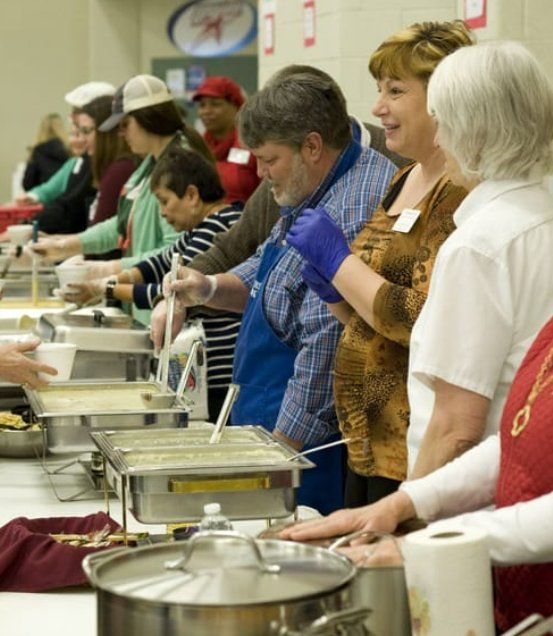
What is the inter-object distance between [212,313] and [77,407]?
107cm


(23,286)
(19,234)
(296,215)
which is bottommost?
(23,286)

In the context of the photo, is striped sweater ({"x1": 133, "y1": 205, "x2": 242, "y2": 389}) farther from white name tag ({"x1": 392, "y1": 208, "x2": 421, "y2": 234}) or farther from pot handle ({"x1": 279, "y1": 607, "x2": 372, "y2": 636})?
pot handle ({"x1": 279, "y1": 607, "x2": 372, "y2": 636})

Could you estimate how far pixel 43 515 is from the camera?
8.70 ft

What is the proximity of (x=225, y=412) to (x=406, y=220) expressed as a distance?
0.49 meters

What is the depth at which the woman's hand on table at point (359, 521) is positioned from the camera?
5.60 ft

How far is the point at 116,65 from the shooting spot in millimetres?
12406

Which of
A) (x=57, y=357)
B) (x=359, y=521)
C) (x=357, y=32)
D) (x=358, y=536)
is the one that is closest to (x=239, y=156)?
(x=357, y=32)

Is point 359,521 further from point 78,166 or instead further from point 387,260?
point 78,166

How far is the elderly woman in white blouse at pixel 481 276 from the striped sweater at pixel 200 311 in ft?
6.28

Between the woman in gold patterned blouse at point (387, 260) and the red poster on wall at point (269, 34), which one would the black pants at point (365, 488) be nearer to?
the woman in gold patterned blouse at point (387, 260)

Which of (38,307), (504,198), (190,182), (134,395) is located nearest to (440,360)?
(504,198)

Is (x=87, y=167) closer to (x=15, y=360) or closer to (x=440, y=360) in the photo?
(x=15, y=360)

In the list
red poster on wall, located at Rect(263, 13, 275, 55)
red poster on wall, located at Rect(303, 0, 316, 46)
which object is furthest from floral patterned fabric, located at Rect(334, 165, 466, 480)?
red poster on wall, located at Rect(263, 13, 275, 55)

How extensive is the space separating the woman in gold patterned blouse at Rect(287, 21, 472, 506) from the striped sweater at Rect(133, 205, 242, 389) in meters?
1.35
